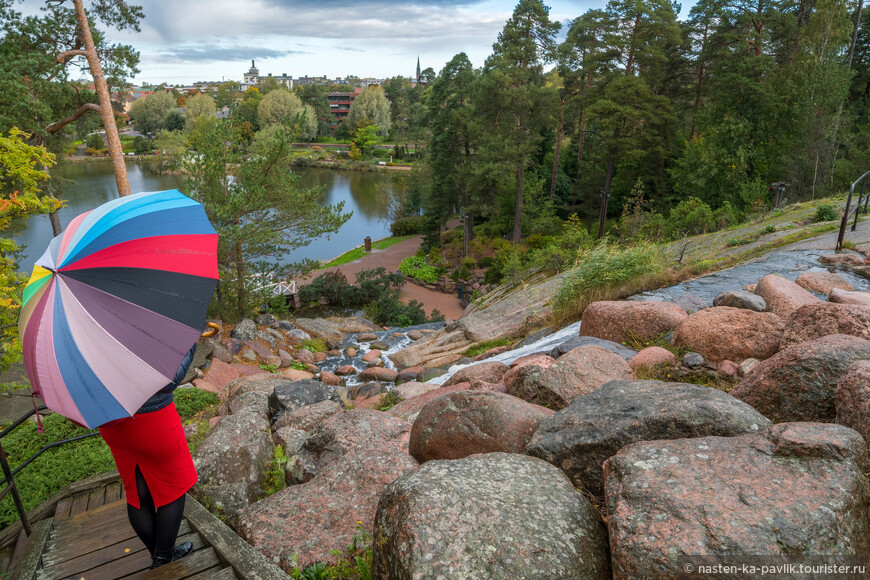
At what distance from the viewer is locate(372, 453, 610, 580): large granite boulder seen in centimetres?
219

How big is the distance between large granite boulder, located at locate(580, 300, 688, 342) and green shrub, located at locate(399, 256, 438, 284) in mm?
20882

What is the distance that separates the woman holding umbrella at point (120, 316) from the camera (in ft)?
7.12

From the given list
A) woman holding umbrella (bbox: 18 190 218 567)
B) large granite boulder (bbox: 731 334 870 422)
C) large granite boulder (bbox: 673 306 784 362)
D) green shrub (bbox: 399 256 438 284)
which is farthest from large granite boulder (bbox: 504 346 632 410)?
green shrub (bbox: 399 256 438 284)

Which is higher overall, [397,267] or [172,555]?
[172,555]

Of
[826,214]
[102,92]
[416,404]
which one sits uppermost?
[102,92]

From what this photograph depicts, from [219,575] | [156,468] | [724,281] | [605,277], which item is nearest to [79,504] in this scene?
[156,468]

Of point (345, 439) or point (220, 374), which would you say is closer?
point (345, 439)

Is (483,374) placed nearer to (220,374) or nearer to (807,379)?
(807,379)

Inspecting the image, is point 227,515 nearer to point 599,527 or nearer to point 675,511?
point 599,527

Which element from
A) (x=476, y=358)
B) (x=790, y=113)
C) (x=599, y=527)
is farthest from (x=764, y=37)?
(x=599, y=527)

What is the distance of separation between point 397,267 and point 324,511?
27.0 meters

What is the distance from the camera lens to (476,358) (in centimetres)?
929

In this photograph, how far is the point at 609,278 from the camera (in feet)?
27.6

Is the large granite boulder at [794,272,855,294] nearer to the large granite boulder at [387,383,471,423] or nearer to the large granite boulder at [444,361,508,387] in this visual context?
the large granite boulder at [444,361,508,387]
